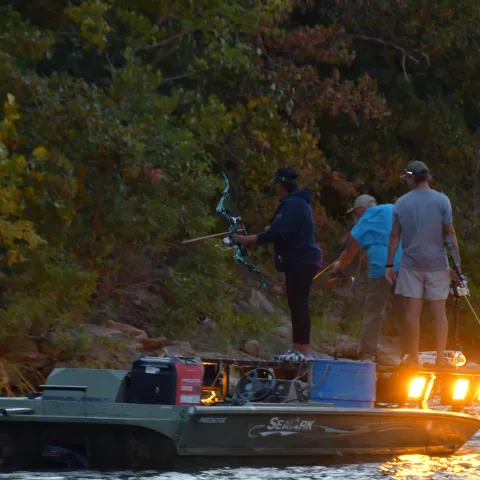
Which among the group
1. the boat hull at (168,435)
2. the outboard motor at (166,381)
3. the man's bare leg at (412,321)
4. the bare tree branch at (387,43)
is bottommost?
the boat hull at (168,435)

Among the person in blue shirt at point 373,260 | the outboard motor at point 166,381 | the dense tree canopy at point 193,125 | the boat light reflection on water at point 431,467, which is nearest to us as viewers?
the outboard motor at point 166,381

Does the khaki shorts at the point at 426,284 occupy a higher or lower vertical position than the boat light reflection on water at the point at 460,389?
higher

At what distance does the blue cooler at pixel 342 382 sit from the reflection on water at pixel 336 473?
48cm

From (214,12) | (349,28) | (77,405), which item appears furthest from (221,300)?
(77,405)

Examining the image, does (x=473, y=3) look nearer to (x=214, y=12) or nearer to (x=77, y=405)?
(x=214, y=12)

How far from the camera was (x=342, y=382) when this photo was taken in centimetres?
1006

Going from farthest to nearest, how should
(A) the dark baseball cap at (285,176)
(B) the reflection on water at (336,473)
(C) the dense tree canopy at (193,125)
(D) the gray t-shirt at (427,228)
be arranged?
(C) the dense tree canopy at (193,125), (A) the dark baseball cap at (285,176), (D) the gray t-shirt at (427,228), (B) the reflection on water at (336,473)

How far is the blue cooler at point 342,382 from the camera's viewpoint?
10016 mm

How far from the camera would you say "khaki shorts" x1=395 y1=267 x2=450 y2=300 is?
10.5 m

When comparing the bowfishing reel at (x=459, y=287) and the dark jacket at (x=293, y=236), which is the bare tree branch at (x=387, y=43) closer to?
the bowfishing reel at (x=459, y=287)

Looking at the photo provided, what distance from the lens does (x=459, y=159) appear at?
21875 mm

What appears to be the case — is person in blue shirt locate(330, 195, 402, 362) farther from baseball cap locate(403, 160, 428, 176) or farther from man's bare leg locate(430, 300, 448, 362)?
baseball cap locate(403, 160, 428, 176)

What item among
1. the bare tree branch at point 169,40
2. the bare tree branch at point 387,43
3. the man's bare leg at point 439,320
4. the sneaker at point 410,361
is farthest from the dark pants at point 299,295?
the bare tree branch at point 387,43

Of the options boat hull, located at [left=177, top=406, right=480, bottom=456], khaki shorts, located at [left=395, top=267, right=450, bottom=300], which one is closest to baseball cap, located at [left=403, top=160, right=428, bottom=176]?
khaki shorts, located at [left=395, top=267, right=450, bottom=300]
